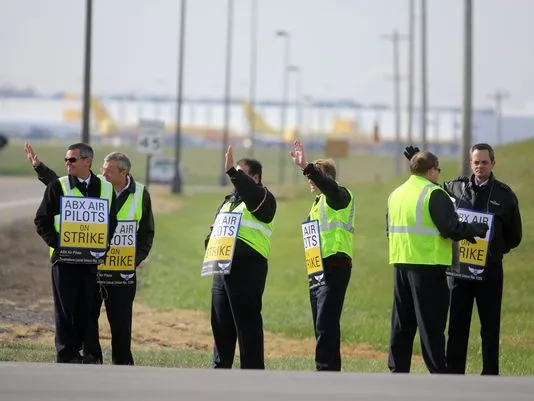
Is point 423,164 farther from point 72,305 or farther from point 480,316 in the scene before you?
point 72,305

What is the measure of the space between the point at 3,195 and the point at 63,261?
54.5 m

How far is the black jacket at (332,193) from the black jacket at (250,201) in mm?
392

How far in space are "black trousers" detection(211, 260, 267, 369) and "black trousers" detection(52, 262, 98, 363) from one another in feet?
3.45

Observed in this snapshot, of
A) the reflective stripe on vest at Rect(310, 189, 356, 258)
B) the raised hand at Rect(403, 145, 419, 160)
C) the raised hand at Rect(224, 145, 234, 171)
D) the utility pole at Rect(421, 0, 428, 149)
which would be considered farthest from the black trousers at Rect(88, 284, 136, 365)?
the utility pole at Rect(421, 0, 428, 149)

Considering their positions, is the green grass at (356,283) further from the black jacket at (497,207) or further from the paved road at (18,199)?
the paved road at (18,199)

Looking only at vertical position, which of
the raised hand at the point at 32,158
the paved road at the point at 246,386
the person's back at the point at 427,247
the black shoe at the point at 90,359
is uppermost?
the raised hand at the point at 32,158

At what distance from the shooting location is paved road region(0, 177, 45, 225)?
161 feet

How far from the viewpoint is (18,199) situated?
63.1 meters

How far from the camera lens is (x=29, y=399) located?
7812mm

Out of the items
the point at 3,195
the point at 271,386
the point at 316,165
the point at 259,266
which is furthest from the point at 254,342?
the point at 3,195

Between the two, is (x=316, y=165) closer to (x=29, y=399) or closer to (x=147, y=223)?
(x=147, y=223)

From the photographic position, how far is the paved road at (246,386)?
7.80 metres

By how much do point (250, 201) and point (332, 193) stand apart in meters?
0.67

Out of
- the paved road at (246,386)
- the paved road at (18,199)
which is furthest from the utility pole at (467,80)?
the paved road at (246,386)
